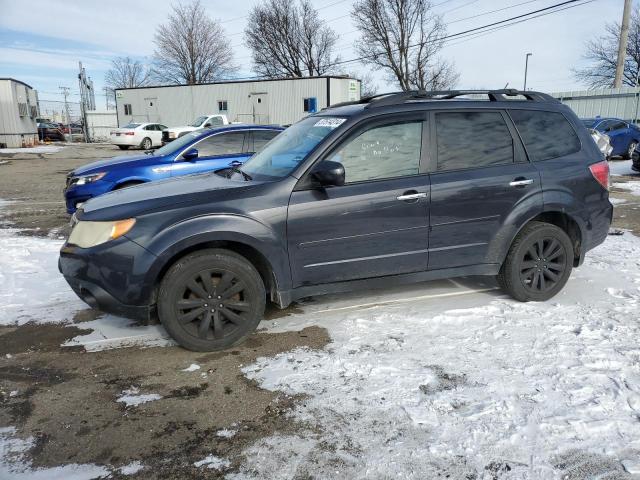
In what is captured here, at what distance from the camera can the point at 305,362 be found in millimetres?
3531

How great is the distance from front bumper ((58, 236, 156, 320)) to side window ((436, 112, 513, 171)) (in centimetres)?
248

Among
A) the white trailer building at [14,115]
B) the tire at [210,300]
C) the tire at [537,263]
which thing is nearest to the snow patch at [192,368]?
the tire at [210,300]

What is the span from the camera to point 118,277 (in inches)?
138

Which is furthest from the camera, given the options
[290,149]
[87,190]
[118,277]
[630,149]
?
[630,149]

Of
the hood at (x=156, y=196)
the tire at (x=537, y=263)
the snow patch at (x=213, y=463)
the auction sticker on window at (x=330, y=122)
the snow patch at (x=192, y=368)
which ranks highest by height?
the auction sticker on window at (x=330, y=122)

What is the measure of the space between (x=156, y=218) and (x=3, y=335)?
1826mm

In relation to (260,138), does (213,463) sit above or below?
below

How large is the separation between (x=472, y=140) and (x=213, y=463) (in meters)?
3.25

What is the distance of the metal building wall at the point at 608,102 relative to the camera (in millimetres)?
24359

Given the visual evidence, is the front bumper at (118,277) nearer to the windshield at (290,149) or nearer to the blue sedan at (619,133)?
the windshield at (290,149)

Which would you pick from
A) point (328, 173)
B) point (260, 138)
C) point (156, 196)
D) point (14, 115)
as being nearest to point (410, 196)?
point (328, 173)

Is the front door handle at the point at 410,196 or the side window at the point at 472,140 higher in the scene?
the side window at the point at 472,140

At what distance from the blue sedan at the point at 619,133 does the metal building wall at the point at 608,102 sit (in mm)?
5231

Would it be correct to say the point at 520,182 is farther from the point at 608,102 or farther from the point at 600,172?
the point at 608,102
